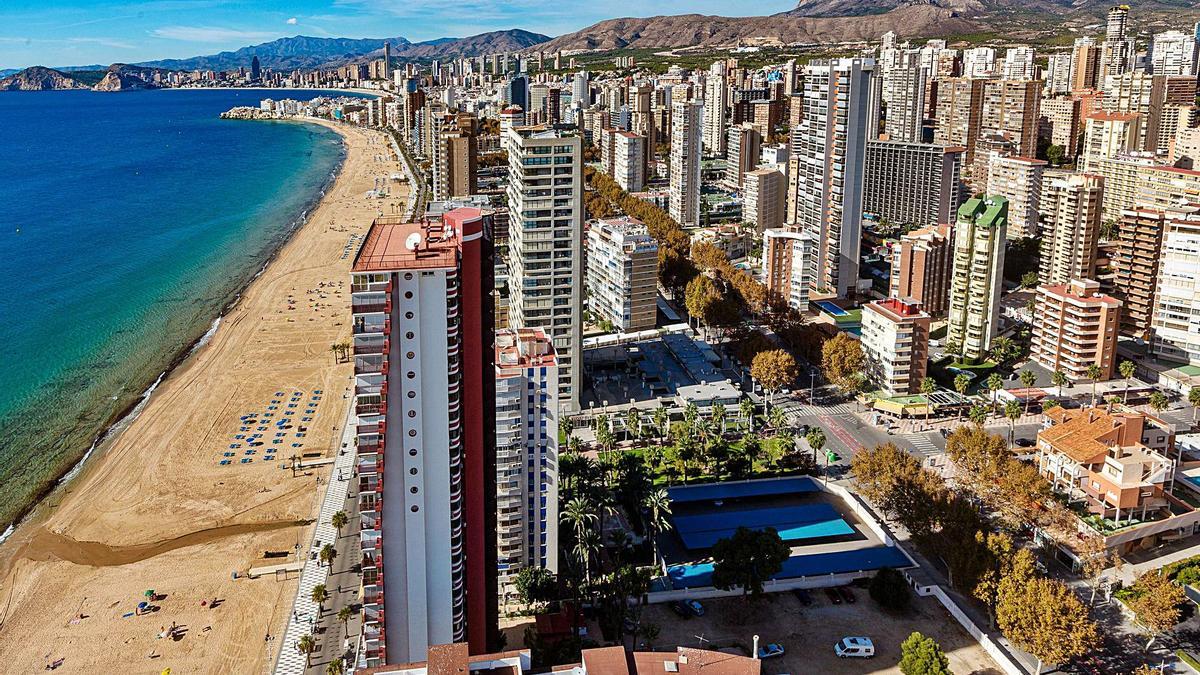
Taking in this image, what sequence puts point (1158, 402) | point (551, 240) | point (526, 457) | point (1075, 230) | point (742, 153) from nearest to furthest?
point (526, 457)
point (551, 240)
point (1158, 402)
point (1075, 230)
point (742, 153)

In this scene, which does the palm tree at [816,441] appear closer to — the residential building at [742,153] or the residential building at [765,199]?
the residential building at [765,199]

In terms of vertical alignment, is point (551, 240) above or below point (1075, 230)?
above

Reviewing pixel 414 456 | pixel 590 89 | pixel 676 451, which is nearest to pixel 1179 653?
pixel 676 451

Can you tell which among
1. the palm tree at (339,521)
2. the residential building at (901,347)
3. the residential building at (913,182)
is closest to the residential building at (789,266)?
the residential building at (901,347)

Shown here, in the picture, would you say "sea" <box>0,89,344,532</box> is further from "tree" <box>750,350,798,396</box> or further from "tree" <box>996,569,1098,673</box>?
"tree" <box>996,569,1098,673</box>

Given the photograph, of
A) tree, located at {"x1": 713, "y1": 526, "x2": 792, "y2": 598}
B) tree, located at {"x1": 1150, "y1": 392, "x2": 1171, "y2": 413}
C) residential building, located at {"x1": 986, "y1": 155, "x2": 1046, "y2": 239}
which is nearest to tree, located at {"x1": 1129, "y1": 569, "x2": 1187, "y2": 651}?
tree, located at {"x1": 713, "y1": 526, "x2": 792, "y2": 598}

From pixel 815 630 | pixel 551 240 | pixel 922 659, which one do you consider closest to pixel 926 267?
pixel 551 240

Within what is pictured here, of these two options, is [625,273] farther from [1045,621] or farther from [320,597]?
[1045,621]

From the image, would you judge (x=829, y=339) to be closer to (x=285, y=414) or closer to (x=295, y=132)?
(x=285, y=414)
